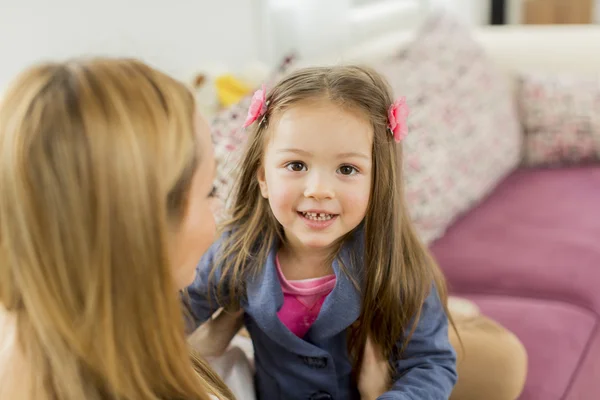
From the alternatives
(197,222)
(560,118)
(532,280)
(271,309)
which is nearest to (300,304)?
(271,309)

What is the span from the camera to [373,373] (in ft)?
3.92

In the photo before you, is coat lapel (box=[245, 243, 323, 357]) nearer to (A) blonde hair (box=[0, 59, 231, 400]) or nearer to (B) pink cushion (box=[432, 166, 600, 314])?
(A) blonde hair (box=[0, 59, 231, 400])

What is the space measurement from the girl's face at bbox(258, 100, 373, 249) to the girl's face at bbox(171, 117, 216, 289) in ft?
0.77

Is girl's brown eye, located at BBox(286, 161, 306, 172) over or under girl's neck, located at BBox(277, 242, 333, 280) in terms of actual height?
over

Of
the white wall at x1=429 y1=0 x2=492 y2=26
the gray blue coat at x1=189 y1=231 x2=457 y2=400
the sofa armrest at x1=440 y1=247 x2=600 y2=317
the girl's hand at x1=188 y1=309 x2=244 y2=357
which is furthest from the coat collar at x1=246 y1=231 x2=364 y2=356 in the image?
the white wall at x1=429 y1=0 x2=492 y2=26

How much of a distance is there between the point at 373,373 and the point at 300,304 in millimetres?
155

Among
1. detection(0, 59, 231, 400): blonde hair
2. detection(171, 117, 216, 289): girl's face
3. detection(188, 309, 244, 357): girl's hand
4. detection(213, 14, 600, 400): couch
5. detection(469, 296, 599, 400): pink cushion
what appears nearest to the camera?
detection(0, 59, 231, 400): blonde hair

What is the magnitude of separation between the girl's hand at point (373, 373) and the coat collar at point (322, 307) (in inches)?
2.8

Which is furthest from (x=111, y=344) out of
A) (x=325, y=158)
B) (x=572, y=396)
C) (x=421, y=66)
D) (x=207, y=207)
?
(x=421, y=66)

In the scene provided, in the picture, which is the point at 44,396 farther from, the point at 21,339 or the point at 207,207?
the point at 207,207

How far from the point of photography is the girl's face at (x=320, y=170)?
1066 millimetres

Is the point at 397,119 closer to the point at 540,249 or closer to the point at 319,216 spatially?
the point at 319,216

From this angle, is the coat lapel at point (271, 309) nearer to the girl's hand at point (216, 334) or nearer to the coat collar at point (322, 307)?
the coat collar at point (322, 307)

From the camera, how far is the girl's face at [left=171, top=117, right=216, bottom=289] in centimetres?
80
